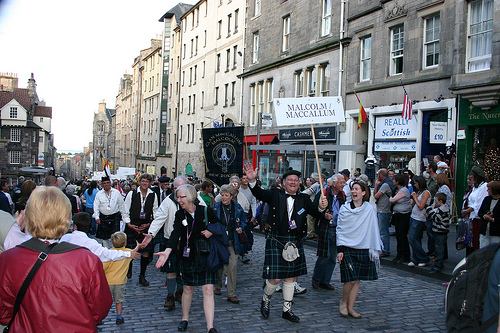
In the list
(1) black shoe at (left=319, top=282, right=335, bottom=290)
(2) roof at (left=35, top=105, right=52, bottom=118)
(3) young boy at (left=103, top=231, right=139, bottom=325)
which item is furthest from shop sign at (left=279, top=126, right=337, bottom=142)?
(2) roof at (left=35, top=105, right=52, bottom=118)

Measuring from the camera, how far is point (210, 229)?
233 inches

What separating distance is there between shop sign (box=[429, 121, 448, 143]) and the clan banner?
347 inches

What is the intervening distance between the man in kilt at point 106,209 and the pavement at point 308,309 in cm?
123

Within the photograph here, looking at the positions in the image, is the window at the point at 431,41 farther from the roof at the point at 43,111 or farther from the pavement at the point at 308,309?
the roof at the point at 43,111

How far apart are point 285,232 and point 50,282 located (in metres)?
3.82

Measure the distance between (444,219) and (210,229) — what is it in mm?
5243

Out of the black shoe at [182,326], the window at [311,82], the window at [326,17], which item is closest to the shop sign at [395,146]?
the window at [311,82]

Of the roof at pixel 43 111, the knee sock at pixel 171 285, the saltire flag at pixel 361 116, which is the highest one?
the roof at pixel 43 111

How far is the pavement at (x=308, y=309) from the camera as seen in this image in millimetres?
6070

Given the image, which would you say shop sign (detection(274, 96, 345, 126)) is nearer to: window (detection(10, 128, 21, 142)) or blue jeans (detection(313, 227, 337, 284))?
blue jeans (detection(313, 227, 337, 284))

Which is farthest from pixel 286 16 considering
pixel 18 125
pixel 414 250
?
pixel 18 125

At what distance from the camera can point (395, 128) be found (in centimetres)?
1859

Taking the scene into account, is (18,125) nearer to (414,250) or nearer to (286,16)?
(286,16)

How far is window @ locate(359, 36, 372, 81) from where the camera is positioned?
20359mm
